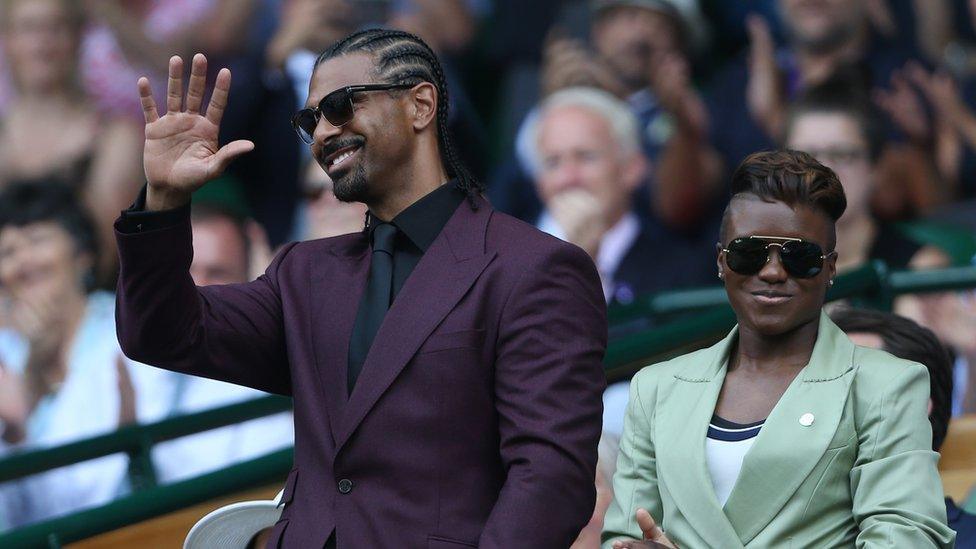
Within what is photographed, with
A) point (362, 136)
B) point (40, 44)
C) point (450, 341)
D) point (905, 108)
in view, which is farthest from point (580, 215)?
point (450, 341)

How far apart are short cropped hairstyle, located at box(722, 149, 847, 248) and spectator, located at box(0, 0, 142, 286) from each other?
648cm

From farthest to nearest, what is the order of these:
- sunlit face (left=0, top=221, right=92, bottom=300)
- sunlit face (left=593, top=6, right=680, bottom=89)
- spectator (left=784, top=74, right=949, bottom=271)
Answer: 1. sunlit face (left=593, top=6, right=680, bottom=89)
2. sunlit face (left=0, top=221, right=92, bottom=300)
3. spectator (left=784, top=74, right=949, bottom=271)

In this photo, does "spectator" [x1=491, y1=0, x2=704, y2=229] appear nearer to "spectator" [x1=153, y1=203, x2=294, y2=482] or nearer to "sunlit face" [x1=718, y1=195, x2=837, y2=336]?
"spectator" [x1=153, y1=203, x2=294, y2=482]

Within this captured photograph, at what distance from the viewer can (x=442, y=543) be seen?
2734mm

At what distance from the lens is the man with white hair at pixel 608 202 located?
838 centimetres

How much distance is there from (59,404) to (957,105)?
489 cm

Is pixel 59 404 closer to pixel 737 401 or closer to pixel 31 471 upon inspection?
pixel 31 471

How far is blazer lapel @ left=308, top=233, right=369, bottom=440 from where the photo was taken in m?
2.86

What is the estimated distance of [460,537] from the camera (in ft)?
9.01

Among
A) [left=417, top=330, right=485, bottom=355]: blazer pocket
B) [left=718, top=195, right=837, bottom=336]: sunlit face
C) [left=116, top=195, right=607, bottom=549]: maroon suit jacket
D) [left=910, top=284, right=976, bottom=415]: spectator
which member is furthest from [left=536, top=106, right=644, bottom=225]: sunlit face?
[left=417, top=330, right=485, bottom=355]: blazer pocket

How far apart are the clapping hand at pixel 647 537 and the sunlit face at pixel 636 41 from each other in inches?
239

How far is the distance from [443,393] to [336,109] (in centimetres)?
58

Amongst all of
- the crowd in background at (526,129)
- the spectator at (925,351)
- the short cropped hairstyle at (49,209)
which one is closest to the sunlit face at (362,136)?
→ the spectator at (925,351)

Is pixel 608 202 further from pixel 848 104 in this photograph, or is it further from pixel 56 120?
pixel 56 120
